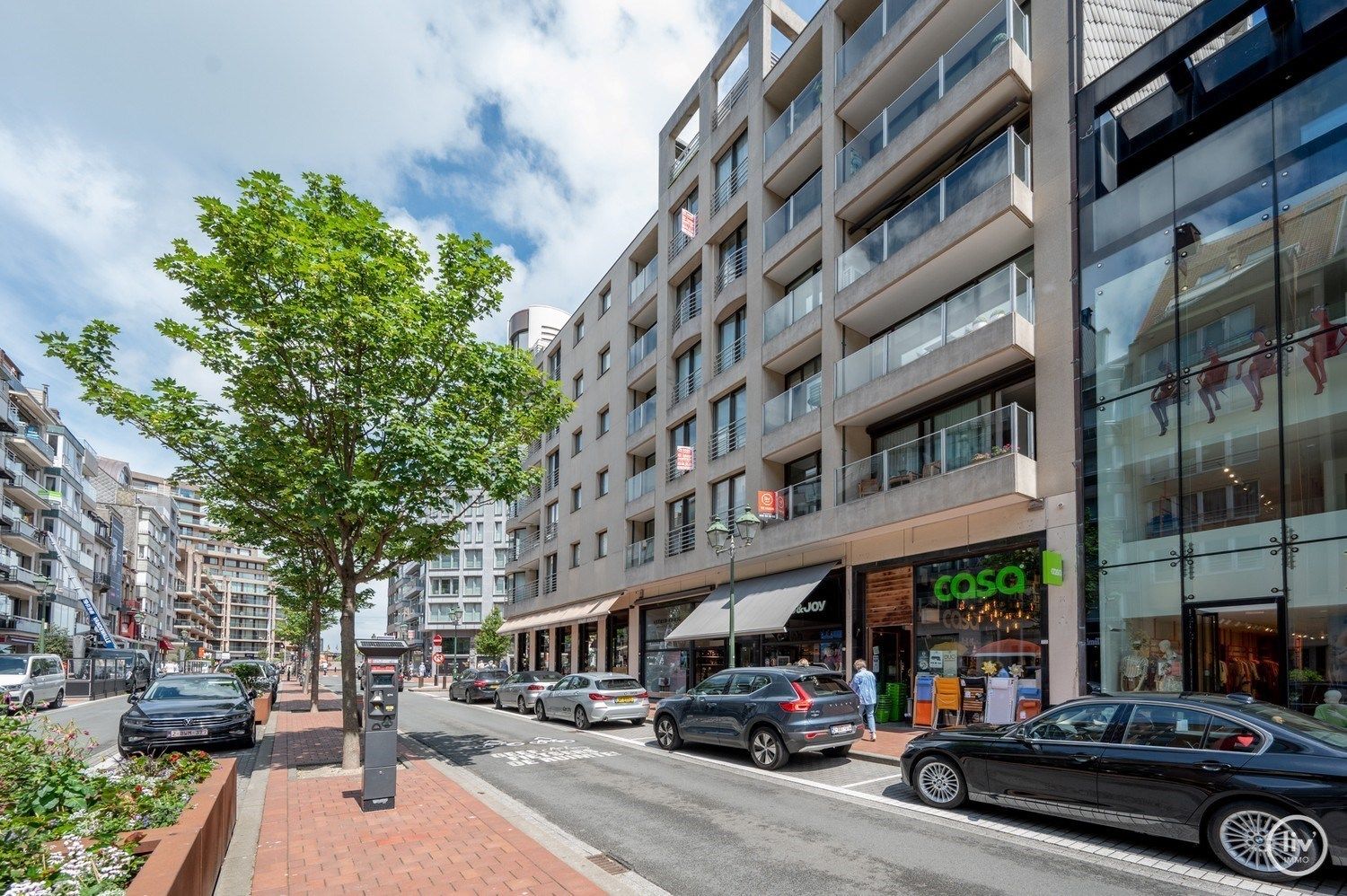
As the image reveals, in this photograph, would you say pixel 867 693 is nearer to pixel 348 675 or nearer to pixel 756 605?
pixel 756 605

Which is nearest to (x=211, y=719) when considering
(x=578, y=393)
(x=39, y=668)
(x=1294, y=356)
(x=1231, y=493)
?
(x=1231, y=493)

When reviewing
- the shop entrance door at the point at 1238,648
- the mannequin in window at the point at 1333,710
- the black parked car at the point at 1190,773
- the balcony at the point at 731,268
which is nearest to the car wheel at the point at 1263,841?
the black parked car at the point at 1190,773

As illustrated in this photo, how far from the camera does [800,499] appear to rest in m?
20.6

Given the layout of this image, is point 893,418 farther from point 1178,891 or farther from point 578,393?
point 578,393

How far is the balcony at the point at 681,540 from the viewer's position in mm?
26109

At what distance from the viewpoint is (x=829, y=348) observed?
64.5 ft

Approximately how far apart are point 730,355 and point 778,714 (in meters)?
14.3

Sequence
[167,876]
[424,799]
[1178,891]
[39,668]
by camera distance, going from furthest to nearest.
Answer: [39,668]
[424,799]
[1178,891]
[167,876]

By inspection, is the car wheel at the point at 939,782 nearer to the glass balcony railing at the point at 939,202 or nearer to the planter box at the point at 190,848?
the planter box at the point at 190,848

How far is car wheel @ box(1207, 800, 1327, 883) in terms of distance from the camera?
646 centimetres

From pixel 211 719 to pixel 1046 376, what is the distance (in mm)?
16119

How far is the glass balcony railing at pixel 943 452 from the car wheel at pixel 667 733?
6585 mm

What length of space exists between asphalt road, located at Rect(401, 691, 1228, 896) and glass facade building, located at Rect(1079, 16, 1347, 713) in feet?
17.5

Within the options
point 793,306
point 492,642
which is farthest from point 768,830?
point 492,642
